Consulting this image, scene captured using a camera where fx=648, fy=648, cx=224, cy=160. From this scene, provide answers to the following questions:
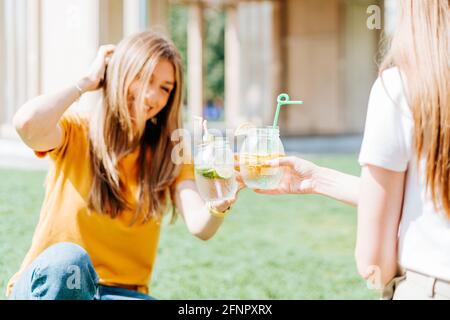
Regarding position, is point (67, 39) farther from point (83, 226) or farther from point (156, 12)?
point (83, 226)

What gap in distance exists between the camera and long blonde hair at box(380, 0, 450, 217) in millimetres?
1190

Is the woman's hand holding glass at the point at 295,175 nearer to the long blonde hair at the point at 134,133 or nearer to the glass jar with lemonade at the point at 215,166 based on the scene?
the glass jar with lemonade at the point at 215,166

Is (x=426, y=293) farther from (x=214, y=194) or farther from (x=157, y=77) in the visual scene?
(x=157, y=77)

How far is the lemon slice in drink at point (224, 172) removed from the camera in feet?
5.33

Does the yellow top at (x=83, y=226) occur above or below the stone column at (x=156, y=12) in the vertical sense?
below

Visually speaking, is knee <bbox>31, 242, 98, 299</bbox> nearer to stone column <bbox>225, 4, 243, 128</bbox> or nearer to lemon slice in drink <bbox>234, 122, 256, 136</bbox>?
lemon slice in drink <bbox>234, 122, 256, 136</bbox>

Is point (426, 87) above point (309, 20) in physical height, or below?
below

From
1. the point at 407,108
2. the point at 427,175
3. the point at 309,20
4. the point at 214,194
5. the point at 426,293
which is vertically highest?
the point at 309,20

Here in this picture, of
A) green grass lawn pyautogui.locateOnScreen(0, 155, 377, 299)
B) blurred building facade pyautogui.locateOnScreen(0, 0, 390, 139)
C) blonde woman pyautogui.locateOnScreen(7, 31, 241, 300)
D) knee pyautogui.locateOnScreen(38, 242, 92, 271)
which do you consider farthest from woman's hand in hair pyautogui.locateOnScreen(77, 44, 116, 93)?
blurred building facade pyautogui.locateOnScreen(0, 0, 390, 139)

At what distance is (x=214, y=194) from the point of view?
5.63ft

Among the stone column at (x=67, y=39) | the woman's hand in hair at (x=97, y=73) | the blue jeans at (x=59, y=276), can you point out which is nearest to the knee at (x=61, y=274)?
the blue jeans at (x=59, y=276)

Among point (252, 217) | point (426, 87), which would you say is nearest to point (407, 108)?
point (426, 87)
